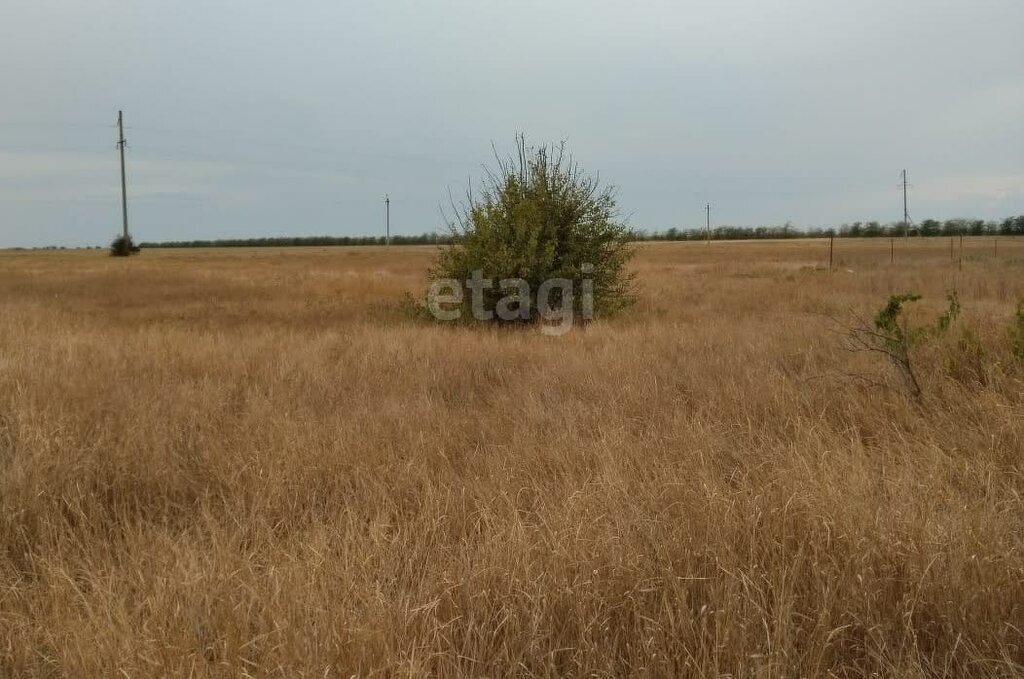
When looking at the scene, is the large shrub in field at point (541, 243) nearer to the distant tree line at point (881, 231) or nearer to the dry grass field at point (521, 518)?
the dry grass field at point (521, 518)

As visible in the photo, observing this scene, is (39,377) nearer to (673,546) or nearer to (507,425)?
(507,425)

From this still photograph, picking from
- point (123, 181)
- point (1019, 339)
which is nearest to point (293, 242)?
point (123, 181)

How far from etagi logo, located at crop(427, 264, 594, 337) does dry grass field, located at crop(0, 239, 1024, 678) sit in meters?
5.13

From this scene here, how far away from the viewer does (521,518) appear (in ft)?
9.95

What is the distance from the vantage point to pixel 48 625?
7.50ft

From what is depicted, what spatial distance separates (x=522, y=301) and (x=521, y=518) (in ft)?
28.5

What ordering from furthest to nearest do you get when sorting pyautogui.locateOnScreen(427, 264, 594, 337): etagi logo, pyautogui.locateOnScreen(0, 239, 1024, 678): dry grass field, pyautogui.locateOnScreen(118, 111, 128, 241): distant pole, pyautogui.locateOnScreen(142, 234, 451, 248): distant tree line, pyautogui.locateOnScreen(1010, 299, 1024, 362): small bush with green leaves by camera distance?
pyautogui.locateOnScreen(142, 234, 451, 248): distant tree line
pyautogui.locateOnScreen(118, 111, 128, 241): distant pole
pyautogui.locateOnScreen(427, 264, 594, 337): etagi logo
pyautogui.locateOnScreen(1010, 299, 1024, 362): small bush with green leaves
pyautogui.locateOnScreen(0, 239, 1024, 678): dry grass field

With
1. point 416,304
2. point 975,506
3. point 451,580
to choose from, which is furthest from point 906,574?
point 416,304

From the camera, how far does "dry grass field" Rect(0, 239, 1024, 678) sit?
2.05 m

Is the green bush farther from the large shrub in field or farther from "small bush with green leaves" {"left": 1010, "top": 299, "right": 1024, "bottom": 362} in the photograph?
"small bush with green leaves" {"left": 1010, "top": 299, "right": 1024, "bottom": 362}

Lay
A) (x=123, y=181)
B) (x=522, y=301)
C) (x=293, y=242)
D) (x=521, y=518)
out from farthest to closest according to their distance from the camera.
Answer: (x=293, y=242), (x=123, y=181), (x=522, y=301), (x=521, y=518)

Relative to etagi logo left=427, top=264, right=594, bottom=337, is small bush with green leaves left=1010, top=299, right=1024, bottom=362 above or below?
below

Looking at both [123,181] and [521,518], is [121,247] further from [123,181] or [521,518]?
[521,518]

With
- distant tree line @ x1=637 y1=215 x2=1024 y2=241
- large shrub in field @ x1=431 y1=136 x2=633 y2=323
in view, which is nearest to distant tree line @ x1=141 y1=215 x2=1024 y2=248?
distant tree line @ x1=637 y1=215 x2=1024 y2=241
